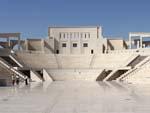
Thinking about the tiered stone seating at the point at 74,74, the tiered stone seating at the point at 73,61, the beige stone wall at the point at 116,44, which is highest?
the beige stone wall at the point at 116,44

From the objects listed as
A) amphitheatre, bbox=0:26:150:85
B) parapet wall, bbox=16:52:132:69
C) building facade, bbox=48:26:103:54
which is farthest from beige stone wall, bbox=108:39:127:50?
parapet wall, bbox=16:52:132:69

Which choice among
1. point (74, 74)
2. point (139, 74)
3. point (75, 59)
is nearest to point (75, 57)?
point (75, 59)

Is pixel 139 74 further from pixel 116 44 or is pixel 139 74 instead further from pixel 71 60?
pixel 116 44

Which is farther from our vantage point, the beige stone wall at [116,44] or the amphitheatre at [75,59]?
the beige stone wall at [116,44]

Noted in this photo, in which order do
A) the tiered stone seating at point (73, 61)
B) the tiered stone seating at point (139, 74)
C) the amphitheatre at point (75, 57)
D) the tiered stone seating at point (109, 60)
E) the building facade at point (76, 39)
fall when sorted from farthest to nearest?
1. the building facade at point (76, 39)
2. the tiered stone seating at point (73, 61)
3. the tiered stone seating at point (109, 60)
4. the amphitheatre at point (75, 57)
5. the tiered stone seating at point (139, 74)

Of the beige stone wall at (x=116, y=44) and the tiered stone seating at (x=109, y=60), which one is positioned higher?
the beige stone wall at (x=116, y=44)

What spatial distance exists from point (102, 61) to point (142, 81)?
1334 cm

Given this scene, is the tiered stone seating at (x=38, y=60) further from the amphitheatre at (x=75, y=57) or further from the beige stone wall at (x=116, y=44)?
the beige stone wall at (x=116, y=44)

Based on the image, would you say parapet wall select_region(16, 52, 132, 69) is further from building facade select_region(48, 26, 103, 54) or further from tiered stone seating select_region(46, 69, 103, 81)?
building facade select_region(48, 26, 103, 54)

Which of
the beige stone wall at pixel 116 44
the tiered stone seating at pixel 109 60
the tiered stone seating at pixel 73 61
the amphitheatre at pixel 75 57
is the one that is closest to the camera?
the amphitheatre at pixel 75 57

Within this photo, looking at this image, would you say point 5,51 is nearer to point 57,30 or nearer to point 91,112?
point 57,30

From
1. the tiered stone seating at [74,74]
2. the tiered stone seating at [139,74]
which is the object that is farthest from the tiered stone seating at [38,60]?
the tiered stone seating at [139,74]

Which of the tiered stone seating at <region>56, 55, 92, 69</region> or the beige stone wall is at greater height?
the beige stone wall

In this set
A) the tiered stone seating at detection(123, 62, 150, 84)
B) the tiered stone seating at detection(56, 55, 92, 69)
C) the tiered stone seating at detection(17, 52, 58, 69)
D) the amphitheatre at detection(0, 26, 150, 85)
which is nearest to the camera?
the tiered stone seating at detection(123, 62, 150, 84)
